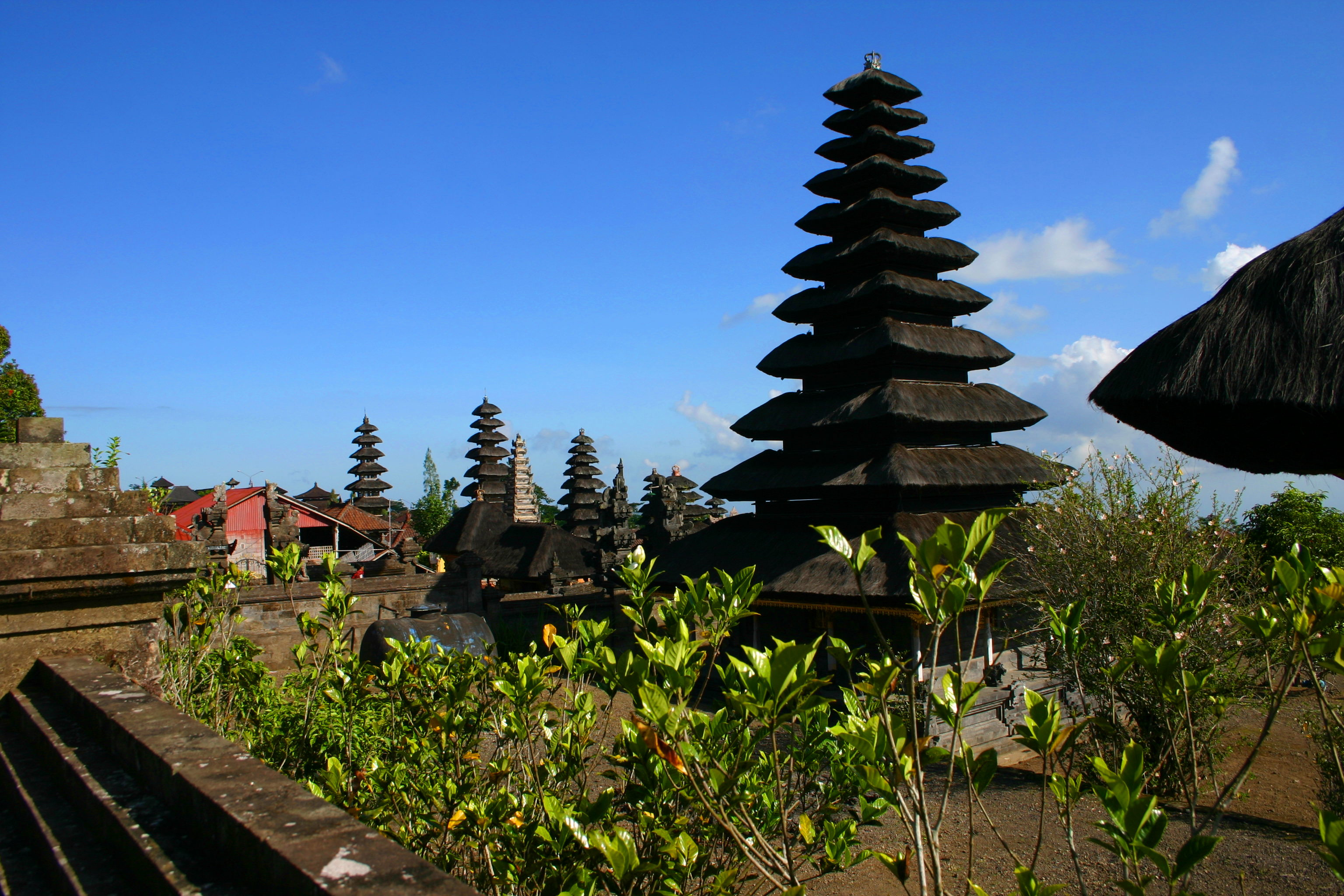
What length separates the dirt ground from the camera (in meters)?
7.72

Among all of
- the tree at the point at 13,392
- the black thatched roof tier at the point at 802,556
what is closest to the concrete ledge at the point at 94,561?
the black thatched roof tier at the point at 802,556

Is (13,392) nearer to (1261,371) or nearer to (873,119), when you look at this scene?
(873,119)

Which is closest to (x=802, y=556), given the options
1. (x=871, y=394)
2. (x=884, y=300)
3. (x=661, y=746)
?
(x=871, y=394)

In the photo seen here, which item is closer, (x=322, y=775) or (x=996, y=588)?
(x=322, y=775)

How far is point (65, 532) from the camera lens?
4.59 meters

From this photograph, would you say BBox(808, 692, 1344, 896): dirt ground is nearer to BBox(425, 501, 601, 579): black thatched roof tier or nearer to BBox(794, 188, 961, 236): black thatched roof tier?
BBox(794, 188, 961, 236): black thatched roof tier

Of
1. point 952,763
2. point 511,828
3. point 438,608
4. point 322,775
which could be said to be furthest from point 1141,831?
point 438,608

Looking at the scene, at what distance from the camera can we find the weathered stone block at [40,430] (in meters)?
5.22

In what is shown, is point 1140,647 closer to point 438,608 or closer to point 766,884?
point 766,884

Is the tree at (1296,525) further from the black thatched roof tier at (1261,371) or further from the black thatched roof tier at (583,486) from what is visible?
the black thatched roof tier at (583,486)

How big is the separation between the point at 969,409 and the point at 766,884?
42.9 feet

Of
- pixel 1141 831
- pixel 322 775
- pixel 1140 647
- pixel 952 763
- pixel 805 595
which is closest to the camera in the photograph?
pixel 1141 831

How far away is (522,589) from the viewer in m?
25.2

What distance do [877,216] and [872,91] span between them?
3.33 m
